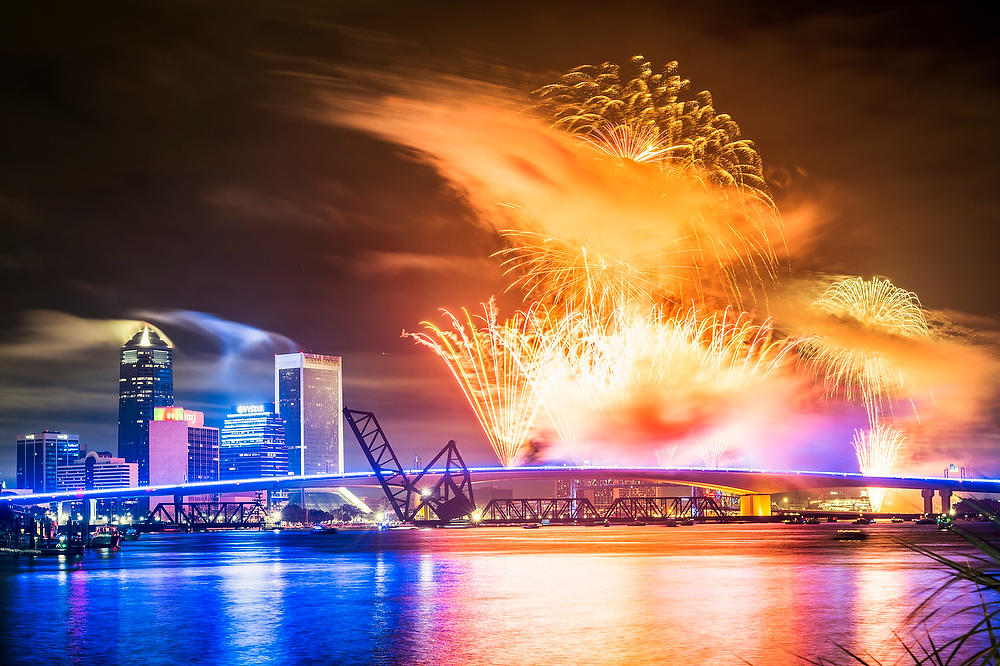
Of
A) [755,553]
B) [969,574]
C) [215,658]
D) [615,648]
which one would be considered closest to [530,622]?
[615,648]

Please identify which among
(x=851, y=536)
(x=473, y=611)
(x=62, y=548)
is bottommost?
(x=851, y=536)

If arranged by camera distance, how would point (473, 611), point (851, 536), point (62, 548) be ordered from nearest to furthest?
point (473, 611) < point (62, 548) < point (851, 536)

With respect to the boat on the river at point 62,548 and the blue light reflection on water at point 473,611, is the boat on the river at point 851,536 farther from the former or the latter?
the boat on the river at point 62,548

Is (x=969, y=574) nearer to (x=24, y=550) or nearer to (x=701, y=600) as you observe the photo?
(x=701, y=600)

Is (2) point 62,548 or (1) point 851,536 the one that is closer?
(2) point 62,548

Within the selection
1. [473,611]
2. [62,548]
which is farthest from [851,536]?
[473,611]

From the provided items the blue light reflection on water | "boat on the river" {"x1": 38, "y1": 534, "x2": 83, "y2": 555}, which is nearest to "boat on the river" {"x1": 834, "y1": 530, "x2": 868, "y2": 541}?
the blue light reflection on water

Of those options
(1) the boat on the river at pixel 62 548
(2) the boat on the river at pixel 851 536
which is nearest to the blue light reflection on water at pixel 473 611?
(1) the boat on the river at pixel 62 548

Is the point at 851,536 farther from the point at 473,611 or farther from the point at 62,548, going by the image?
the point at 473,611

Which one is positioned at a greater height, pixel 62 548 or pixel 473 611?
pixel 473 611
